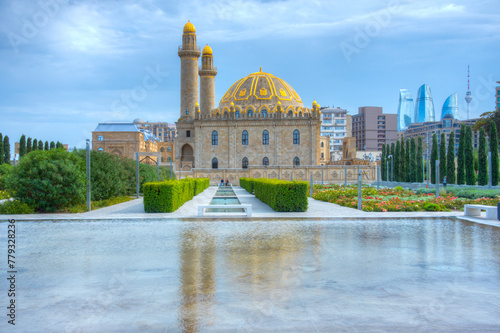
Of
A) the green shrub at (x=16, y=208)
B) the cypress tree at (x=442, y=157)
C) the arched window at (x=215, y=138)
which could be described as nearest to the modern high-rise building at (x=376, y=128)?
the arched window at (x=215, y=138)

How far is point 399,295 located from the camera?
545 centimetres

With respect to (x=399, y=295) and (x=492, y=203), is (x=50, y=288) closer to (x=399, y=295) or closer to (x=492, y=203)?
(x=399, y=295)

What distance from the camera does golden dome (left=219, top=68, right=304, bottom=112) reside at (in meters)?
57.8

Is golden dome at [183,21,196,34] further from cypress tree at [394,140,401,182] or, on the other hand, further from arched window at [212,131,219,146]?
cypress tree at [394,140,401,182]

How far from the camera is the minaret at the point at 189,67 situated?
2203 inches

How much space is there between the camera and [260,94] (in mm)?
58344

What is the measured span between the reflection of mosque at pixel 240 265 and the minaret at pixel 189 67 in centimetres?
4793

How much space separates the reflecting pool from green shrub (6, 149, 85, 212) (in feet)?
15.7

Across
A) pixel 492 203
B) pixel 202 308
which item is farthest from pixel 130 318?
pixel 492 203

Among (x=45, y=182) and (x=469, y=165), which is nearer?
(x=45, y=182)

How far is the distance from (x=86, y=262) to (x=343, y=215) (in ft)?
29.6

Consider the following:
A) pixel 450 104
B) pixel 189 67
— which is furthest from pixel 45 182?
pixel 450 104

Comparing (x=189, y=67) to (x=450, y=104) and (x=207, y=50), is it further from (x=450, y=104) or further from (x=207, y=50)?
(x=450, y=104)

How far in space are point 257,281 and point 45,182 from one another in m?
11.4
